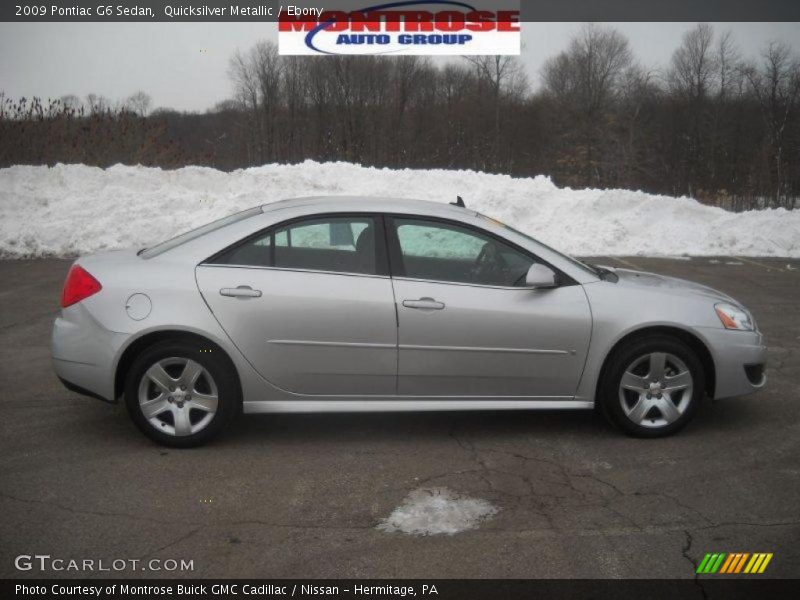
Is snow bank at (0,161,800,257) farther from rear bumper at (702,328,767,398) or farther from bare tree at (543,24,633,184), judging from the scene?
bare tree at (543,24,633,184)

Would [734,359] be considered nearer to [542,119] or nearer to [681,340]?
[681,340]

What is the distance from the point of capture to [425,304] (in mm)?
5035

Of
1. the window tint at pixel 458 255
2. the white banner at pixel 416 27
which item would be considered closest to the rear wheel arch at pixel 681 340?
the window tint at pixel 458 255

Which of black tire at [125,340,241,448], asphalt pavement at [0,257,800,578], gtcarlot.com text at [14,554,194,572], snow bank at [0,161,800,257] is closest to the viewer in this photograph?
gtcarlot.com text at [14,554,194,572]

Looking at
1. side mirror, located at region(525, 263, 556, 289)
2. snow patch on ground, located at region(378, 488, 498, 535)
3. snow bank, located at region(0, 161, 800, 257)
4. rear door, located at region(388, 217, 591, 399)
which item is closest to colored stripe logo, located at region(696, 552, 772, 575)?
snow patch on ground, located at region(378, 488, 498, 535)

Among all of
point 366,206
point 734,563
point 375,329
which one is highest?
point 366,206

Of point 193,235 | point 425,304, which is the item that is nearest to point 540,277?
point 425,304

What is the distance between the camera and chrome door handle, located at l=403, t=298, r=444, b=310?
5.02m

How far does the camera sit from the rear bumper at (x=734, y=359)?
532 centimetres

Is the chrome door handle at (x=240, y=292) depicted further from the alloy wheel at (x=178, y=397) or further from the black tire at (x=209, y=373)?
the alloy wheel at (x=178, y=397)

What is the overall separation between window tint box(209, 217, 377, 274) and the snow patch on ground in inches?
58.1

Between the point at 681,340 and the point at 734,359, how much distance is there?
36cm

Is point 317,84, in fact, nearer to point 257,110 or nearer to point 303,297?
point 257,110
